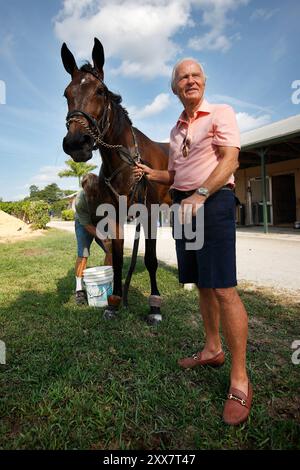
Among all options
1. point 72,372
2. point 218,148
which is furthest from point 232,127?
point 72,372

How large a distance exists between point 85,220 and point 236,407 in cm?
328

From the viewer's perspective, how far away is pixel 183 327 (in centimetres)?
324

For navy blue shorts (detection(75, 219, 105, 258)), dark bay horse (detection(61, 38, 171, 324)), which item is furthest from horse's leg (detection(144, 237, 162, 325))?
navy blue shorts (detection(75, 219, 105, 258))

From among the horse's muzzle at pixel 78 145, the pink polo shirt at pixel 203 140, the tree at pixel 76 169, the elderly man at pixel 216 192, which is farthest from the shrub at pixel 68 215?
the elderly man at pixel 216 192

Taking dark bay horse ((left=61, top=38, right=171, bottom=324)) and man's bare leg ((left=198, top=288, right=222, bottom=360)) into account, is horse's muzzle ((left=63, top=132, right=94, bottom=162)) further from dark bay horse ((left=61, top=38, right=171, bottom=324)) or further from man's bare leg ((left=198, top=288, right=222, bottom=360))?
man's bare leg ((left=198, top=288, right=222, bottom=360))

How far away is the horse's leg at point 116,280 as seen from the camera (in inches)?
141

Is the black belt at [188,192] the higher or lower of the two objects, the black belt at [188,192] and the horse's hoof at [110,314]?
the higher

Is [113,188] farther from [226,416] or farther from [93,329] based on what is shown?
[226,416]

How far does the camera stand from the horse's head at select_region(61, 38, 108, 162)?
2.66 metres

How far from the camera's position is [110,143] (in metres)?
3.27

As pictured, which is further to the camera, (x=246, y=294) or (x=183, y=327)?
(x=246, y=294)

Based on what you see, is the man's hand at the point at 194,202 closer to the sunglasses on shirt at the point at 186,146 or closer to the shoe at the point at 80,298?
the sunglasses on shirt at the point at 186,146

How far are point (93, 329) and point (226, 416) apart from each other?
1.79 metres

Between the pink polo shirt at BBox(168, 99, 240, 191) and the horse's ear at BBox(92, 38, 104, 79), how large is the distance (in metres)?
1.46
